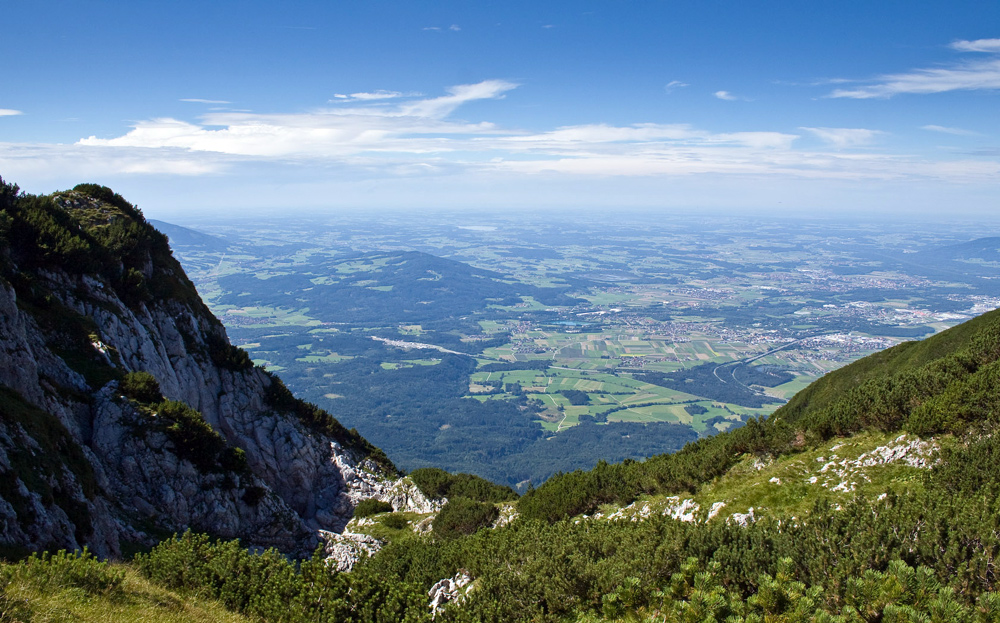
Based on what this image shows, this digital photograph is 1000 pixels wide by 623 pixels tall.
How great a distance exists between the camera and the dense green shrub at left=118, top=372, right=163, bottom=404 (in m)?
25.0

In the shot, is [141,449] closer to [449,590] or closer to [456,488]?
[449,590]

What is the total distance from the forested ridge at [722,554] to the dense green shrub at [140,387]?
1.79 meters

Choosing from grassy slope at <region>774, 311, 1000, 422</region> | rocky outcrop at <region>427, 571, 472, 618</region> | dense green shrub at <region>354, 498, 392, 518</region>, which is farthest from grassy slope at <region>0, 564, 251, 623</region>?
grassy slope at <region>774, 311, 1000, 422</region>

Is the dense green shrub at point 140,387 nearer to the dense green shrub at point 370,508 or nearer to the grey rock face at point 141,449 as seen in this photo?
the grey rock face at point 141,449

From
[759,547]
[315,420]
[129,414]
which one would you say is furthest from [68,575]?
[315,420]

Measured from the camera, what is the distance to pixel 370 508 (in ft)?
112

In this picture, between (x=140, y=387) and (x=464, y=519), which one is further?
(x=464, y=519)

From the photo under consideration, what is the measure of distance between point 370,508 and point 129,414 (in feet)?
51.5

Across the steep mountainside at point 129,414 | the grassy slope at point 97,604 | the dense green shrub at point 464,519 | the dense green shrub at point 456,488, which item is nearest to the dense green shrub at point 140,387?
the steep mountainside at point 129,414

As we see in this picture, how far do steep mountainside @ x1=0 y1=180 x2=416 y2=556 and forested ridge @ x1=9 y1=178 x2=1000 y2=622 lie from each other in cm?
183

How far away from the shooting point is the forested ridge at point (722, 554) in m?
10.1

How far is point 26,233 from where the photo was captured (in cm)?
2767

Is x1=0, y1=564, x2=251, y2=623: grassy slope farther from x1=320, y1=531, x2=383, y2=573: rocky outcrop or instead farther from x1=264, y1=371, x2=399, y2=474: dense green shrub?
x1=264, y1=371, x2=399, y2=474: dense green shrub

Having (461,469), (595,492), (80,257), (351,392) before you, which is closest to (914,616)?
(595,492)
